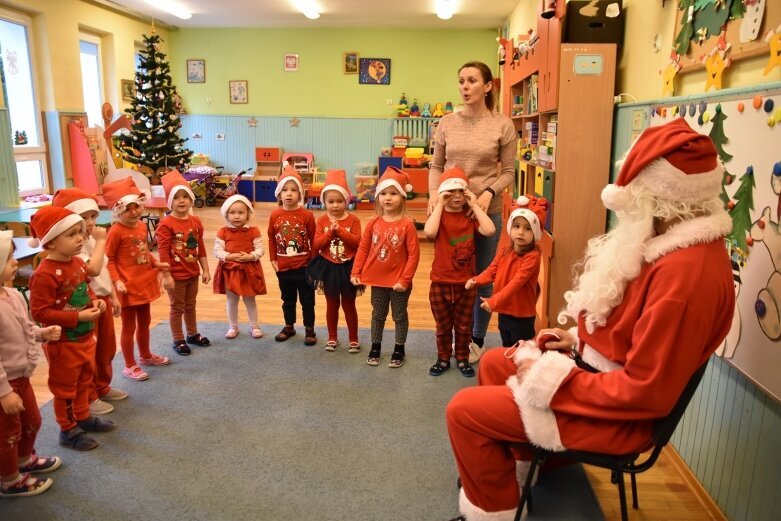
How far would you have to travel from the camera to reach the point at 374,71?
9.91 m

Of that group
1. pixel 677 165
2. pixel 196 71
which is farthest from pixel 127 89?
pixel 677 165

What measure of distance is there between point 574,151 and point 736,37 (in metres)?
1.37

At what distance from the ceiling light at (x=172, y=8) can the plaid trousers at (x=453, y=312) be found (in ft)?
22.6

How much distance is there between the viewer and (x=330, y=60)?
9945 mm

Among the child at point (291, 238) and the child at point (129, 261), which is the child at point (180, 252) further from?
the child at point (291, 238)

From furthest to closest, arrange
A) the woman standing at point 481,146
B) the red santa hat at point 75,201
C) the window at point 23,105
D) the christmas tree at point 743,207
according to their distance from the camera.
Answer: the window at point 23,105, the woman standing at point 481,146, the red santa hat at point 75,201, the christmas tree at point 743,207

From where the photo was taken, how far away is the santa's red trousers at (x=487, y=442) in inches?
65.1

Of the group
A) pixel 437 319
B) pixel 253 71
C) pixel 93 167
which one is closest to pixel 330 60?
pixel 253 71

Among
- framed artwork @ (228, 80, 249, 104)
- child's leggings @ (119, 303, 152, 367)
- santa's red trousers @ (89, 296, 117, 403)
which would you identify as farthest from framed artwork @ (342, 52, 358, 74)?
santa's red trousers @ (89, 296, 117, 403)

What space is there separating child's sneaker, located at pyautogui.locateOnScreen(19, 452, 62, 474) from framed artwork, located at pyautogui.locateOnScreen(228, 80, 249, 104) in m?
8.76

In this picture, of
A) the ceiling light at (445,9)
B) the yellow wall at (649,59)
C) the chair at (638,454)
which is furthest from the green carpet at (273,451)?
the ceiling light at (445,9)

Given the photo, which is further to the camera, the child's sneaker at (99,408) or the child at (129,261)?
the child at (129,261)

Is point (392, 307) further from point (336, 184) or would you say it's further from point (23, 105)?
point (23, 105)

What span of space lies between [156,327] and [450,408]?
2753 mm
